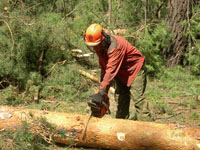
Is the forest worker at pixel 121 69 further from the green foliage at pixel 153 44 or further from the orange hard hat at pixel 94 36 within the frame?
the green foliage at pixel 153 44

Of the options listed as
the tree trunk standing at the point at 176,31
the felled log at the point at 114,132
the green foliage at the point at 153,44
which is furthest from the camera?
the tree trunk standing at the point at 176,31

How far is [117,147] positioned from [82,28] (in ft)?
19.5

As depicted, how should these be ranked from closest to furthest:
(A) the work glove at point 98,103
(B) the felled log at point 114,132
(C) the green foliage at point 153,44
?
(B) the felled log at point 114,132
(A) the work glove at point 98,103
(C) the green foliage at point 153,44

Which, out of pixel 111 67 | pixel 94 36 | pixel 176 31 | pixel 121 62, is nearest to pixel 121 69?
pixel 121 62

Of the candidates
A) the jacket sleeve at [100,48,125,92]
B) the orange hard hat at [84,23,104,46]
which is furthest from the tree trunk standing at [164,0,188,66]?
the orange hard hat at [84,23,104,46]

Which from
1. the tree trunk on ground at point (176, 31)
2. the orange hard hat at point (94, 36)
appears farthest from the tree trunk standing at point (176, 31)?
the orange hard hat at point (94, 36)

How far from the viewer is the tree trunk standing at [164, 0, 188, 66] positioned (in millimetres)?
8414

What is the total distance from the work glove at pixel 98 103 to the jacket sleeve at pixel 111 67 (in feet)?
0.54

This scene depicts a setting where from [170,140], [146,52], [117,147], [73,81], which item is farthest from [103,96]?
[146,52]

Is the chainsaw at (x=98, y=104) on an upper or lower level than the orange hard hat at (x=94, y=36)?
lower

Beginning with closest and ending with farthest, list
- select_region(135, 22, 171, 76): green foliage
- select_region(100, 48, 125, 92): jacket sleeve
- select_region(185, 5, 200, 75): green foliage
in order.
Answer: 1. select_region(100, 48, 125, 92): jacket sleeve
2. select_region(135, 22, 171, 76): green foliage
3. select_region(185, 5, 200, 75): green foliage

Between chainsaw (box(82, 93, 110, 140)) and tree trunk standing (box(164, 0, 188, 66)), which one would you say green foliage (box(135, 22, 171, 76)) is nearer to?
tree trunk standing (box(164, 0, 188, 66))

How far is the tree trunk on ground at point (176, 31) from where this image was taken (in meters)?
8.41

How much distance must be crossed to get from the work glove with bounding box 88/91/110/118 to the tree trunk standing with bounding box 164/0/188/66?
17.6ft
